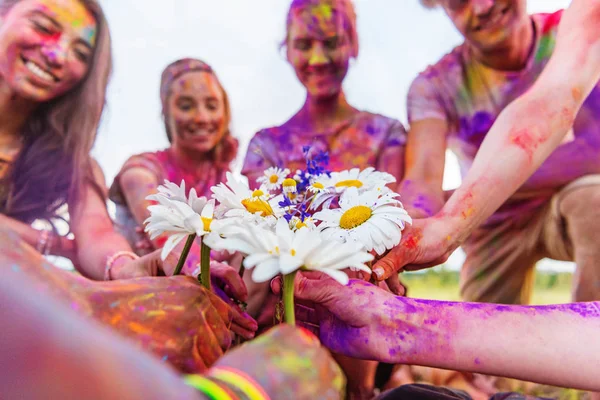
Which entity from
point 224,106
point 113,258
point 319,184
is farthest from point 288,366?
point 224,106

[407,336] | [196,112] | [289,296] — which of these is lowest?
[407,336]

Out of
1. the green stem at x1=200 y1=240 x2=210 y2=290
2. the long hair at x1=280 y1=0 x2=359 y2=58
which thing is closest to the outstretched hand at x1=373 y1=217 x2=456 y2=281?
→ the green stem at x1=200 y1=240 x2=210 y2=290

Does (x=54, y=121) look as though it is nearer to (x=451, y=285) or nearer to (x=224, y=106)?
(x=224, y=106)

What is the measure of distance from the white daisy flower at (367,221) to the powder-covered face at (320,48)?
709mm

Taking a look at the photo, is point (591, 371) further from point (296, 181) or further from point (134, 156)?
point (134, 156)

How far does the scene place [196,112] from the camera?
1.37m

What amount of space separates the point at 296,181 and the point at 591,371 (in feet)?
1.40

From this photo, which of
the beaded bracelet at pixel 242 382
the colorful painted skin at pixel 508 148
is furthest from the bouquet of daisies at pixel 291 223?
the colorful painted skin at pixel 508 148

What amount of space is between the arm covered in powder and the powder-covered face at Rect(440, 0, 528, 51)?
0.71 metres

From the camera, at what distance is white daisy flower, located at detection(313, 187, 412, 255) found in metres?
0.59

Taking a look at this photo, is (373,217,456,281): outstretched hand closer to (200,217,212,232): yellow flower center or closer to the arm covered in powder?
the arm covered in powder

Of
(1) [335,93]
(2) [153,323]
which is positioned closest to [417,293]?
(1) [335,93]

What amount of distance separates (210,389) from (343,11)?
1.15 metres

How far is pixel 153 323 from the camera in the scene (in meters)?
0.50
